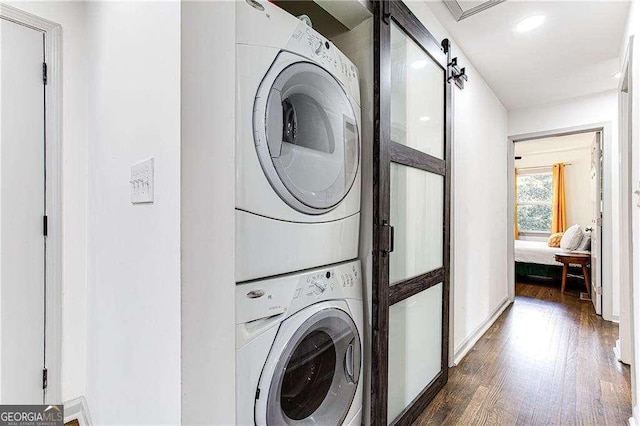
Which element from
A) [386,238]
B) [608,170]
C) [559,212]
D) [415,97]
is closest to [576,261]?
[608,170]

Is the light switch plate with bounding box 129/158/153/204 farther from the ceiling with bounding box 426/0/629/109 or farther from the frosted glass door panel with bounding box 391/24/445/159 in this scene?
the ceiling with bounding box 426/0/629/109

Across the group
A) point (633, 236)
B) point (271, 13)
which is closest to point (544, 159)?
point (633, 236)

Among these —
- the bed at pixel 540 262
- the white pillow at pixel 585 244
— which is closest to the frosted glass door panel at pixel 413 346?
the bed at pixel 540 262

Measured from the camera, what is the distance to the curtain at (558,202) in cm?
627

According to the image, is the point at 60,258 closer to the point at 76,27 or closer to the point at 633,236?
the point at 76,27

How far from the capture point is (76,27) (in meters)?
1.77

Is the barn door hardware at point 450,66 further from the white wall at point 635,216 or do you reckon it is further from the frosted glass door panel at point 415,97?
the white wall at point 635,216

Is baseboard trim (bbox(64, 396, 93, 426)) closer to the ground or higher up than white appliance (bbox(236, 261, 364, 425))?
closer to the ground


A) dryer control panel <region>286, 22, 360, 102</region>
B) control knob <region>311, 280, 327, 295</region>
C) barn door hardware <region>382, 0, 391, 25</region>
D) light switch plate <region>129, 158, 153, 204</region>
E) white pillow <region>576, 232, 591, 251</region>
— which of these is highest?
barn door hardware <region>382, 0, 391, 25</region>

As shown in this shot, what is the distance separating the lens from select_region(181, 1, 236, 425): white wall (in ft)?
2.29

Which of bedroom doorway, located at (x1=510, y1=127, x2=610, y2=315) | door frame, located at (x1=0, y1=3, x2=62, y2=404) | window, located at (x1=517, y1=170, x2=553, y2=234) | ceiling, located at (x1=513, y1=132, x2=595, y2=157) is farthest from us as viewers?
window, located at (x1=517, y1=170, x2=553, y2=234)

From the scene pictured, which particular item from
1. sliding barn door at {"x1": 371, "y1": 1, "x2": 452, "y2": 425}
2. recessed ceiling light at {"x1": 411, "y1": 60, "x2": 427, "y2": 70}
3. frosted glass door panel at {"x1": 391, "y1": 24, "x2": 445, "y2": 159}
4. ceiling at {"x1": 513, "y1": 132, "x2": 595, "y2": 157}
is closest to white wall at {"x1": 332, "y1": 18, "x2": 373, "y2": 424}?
sliding barn door at {"x1": 371, "y1": 1, "x2": 452, "y2": 425}

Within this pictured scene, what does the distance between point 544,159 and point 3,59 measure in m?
8.14

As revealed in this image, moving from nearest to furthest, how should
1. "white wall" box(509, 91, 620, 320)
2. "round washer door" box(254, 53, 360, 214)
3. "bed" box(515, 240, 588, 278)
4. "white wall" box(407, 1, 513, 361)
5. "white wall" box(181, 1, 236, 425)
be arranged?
"white wall" box(181, 1, 236, 425) → "round washer door" box(254, 53, 360, 214) → "white wall" box(407, 1, 513, 361) → "white wall" box(509, 91, 620, 320) → "bed" box(515, 240, 588, 278)
